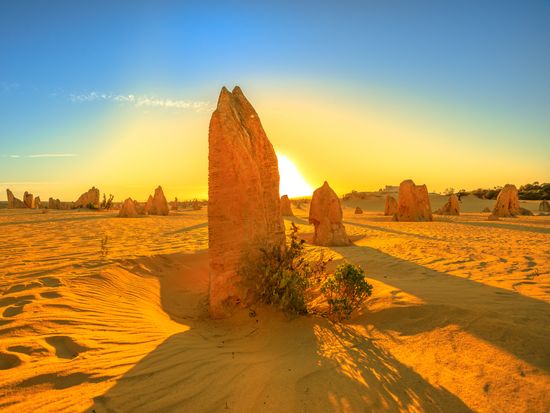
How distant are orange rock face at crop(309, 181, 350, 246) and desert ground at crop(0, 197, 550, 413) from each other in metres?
4.32

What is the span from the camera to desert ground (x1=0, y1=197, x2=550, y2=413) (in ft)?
7.71

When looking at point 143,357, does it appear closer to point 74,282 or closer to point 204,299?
point 204,299

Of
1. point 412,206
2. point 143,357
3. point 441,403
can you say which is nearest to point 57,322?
point 143,357

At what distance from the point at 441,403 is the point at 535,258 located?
6587 mm

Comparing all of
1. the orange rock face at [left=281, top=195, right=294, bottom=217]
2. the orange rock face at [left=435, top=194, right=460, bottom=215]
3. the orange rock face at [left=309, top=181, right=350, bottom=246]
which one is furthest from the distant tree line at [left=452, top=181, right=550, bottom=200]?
the orange rock face at [left=309, top=181, right=350, bottom=246]

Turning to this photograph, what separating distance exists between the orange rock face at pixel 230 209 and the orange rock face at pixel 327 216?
5.51 metres

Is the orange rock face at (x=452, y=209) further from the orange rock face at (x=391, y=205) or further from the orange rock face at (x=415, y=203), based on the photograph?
the orange rock face at (x=415, y=203)

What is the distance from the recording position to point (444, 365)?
2781 mm

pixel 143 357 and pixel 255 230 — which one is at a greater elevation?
→ pixel 255 230

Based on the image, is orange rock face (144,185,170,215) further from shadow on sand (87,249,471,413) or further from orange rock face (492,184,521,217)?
orange rock face (492,184,521,217)

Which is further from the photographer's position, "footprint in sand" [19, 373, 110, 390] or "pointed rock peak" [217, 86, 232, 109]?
"pointed rock peak" [217, 86, 232, 109]

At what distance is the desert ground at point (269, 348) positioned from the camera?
2.35m

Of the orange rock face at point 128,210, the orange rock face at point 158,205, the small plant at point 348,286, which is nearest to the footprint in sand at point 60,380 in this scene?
the small plant at point 348,286

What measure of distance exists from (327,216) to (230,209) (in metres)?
6.35
